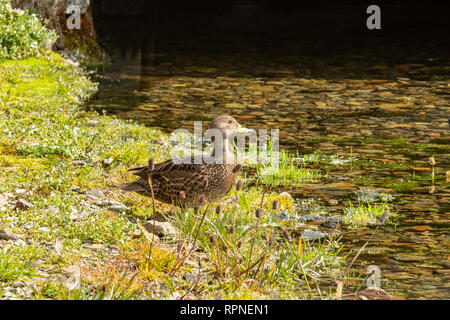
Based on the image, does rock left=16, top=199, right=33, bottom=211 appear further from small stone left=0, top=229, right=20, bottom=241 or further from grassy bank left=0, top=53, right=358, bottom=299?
small stone left=0, top=229, right=20, bottom=241

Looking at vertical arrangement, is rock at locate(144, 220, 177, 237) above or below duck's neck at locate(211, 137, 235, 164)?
below

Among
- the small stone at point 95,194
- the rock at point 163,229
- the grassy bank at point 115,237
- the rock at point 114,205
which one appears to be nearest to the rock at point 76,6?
the grassy bank at point 115,237

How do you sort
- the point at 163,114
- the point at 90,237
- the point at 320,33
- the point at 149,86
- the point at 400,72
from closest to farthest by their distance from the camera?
the point at 90,237
the point at 163,114
the point at 149,86
the point at 400,72
the point at 320,33

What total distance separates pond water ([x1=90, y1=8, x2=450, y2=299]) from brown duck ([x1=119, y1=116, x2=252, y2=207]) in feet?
4.20

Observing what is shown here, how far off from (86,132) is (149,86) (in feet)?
16.3

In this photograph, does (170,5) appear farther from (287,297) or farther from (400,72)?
(287,297)

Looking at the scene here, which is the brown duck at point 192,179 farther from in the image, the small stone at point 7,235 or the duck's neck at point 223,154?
the small stone at point 7,235

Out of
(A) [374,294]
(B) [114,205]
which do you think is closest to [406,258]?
(A) [374,294]

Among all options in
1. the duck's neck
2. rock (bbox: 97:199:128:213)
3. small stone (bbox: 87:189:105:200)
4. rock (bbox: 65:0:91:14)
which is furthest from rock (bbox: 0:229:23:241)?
rock (bbox: 65:0:91:14)

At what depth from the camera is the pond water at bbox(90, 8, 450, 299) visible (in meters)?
7.27

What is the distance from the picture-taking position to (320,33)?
2177 cm

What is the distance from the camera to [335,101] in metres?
13.3

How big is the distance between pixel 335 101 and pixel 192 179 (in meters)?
6.77
